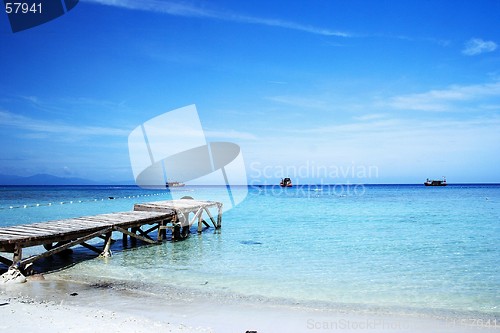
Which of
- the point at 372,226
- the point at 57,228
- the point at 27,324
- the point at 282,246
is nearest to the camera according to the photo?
the point at 27,324

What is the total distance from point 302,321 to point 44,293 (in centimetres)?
556

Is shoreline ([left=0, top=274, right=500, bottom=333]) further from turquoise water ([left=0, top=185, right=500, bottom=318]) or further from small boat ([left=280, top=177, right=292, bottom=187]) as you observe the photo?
small boat ([left=280, top=177, right=292, bottom=187])

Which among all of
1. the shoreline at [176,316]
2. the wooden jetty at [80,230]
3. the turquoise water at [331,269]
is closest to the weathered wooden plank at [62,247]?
the wooden jetty at [80,230]

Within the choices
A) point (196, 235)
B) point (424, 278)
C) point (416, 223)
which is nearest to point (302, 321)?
point (424, 278)

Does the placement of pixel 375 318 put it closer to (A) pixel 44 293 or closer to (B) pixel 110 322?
(B) pixel 110 322

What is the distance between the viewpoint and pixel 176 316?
6945 mm

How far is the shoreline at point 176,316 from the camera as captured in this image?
6215 mm

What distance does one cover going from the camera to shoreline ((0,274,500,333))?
621cm

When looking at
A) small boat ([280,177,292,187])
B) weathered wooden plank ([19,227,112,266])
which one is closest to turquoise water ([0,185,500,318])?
weathered wooden plank ([19,227,112,266])

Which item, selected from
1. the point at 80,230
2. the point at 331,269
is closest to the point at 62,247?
the point at 80,230

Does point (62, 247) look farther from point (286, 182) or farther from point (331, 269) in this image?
point (286, 182)

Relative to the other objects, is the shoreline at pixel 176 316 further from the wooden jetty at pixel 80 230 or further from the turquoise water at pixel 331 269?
the wooden jetty at pixel 80 230

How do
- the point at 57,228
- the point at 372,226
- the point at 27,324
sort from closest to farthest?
the point at 27,324 → the point at 57,228 → the point at 372,226

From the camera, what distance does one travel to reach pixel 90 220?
1428 cm
